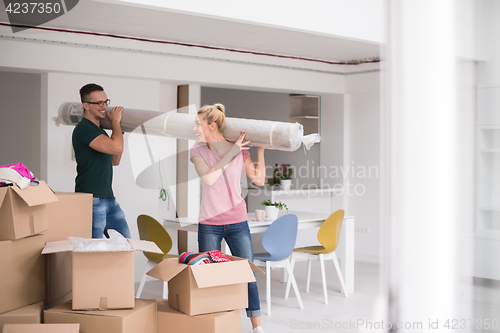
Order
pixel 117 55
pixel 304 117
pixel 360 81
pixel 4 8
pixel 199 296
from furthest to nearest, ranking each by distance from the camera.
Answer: pixel 304 117 < pixel 360 81 < pixel 117 55 < pixel 4 8 < pixel 199 296

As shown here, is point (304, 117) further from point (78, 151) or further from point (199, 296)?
point (199, 296)

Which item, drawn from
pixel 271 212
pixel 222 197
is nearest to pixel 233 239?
pixel 222 197

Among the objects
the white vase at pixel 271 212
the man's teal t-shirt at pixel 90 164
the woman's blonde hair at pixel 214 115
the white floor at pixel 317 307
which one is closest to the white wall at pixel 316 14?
the woman's blonde hair at pixel 214 115

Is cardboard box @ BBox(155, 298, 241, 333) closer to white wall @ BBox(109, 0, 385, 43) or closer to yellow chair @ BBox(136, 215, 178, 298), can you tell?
yellow chair @ BBox(136, 215, 178, 298)

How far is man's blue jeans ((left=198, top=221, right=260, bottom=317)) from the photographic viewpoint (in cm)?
276

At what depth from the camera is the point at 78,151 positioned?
2.78 m

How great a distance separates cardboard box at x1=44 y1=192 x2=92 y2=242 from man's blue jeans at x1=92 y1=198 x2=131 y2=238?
0.84 ft

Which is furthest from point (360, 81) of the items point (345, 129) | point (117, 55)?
point (117, 55)

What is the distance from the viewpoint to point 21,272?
198 centimetres

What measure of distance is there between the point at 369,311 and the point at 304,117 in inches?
127

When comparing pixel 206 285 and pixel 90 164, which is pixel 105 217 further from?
pixel 206 285

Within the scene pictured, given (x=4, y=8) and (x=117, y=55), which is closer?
(x=4, y=8)

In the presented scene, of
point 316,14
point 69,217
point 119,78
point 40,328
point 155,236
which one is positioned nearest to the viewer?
point 40,328

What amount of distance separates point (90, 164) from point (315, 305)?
7.16 ft
